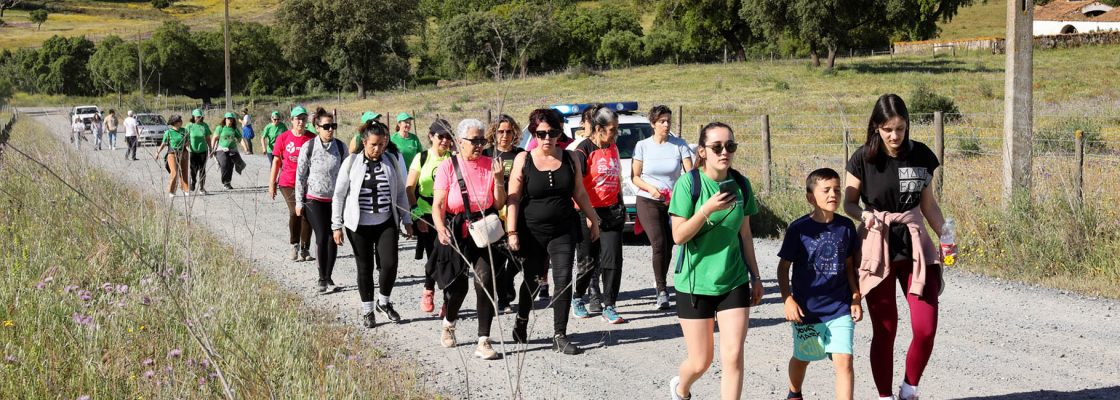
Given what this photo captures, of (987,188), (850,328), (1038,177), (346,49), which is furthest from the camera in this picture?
(346,49)

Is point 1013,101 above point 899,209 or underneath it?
above

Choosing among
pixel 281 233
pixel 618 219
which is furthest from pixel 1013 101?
pixel 281 233

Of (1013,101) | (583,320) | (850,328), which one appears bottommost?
(583,320)

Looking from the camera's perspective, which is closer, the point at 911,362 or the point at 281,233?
the point at 911,362

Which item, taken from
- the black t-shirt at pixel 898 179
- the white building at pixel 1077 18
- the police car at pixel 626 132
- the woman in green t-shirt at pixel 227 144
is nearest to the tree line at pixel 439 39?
the white building at pixel 1077 18

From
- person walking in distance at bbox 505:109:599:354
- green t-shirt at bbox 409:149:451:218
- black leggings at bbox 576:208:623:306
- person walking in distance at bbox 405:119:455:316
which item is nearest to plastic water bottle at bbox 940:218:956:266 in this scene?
person walking in distance at bbox 505:109:599:354

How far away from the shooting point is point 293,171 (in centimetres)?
1109

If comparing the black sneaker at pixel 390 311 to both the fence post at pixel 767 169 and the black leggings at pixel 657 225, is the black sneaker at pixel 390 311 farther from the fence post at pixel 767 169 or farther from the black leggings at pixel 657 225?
the fence post at pixel 767 169

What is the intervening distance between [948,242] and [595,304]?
3967 millimetres

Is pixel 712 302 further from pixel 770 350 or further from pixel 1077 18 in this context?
pixel 1077 18

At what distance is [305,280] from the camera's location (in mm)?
10141

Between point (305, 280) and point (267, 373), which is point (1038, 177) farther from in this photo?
point (267, 373)

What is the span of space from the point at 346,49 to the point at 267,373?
6900 cm

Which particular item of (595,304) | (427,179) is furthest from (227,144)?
(595,304)
